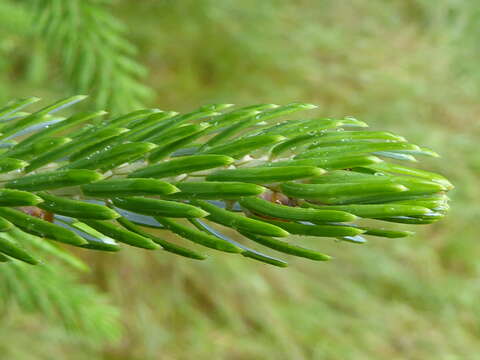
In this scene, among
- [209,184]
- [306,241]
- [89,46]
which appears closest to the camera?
[209,184]

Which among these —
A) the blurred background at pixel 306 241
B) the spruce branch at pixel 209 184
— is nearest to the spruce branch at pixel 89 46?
the spruce branch at pixel 209 184

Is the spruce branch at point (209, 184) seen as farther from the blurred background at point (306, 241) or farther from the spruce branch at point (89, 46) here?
the blurred background at point (306, 241)

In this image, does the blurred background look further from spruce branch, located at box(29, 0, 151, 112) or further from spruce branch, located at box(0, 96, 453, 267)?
spruce branch, located at box(0, 96, 453, 267)

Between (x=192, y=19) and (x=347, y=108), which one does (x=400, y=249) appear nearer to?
(x=347, y=108)

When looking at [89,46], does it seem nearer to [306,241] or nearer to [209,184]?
[209,184]

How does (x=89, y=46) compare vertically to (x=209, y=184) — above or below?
above

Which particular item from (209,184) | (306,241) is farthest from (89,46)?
(306,241)
